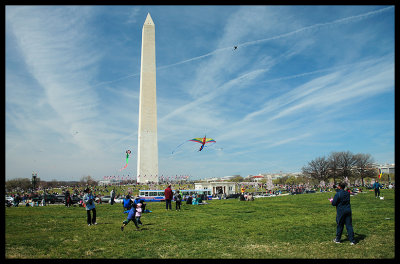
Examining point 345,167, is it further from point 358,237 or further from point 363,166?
A: point 358,237

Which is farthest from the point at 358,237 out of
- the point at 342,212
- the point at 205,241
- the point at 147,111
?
the point at 147,111

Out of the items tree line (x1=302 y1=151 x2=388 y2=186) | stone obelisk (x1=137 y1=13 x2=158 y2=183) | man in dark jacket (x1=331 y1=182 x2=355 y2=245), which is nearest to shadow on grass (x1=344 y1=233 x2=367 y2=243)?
man in dark jacket (x1=331 y1=182 x2=355 y2=245)

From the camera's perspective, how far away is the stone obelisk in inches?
2149

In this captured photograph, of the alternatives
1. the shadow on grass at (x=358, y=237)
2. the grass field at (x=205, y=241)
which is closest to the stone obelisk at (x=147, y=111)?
the grass field at (x=205, y=241)

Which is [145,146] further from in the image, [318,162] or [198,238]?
[318,162]

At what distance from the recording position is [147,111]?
180ft

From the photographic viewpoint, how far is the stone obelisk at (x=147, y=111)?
2149 inches

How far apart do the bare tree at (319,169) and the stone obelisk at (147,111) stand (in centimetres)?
4821

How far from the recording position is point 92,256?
7.56 m

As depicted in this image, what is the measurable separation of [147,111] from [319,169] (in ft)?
174

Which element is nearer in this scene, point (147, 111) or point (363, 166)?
point (147, 111)

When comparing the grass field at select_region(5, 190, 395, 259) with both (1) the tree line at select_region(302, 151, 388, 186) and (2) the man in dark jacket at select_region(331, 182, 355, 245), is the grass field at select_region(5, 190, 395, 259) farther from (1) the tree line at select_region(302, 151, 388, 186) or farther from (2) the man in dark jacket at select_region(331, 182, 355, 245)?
(1) the tree line at select_region(302, 151, 388, 186)
